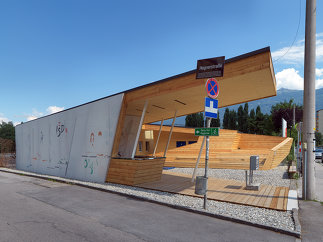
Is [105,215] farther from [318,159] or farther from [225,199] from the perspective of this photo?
[318,159]

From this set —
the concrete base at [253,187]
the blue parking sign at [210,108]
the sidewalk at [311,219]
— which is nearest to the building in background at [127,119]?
the blue parking sign at [210,108]

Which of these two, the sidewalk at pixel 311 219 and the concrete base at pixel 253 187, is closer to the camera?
the sidewalk at pixel 311 219

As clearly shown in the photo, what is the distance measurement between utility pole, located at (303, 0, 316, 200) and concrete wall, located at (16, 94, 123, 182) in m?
7.47

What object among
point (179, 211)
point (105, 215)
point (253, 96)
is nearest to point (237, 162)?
point (253, 96)

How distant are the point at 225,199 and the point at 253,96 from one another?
560 cm

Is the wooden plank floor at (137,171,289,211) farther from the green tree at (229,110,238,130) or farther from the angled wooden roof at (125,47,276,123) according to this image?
the green tree at (229,110,238,130)

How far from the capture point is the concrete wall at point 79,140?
11.6 metres

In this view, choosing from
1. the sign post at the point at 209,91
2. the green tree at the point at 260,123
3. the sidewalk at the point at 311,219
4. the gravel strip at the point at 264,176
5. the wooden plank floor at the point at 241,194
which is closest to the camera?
the sidewalk at the point at 311,219

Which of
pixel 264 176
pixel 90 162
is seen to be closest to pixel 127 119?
pixel 90 162

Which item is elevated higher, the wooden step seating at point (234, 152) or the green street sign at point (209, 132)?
the green street sign at point (209, 132)

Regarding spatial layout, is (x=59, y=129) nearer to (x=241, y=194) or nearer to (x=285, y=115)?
(x=241, y=194)

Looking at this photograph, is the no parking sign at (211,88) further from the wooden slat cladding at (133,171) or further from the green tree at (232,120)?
the green tree at (232,120)

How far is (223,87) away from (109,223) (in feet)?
21.4

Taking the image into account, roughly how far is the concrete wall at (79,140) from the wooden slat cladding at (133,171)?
0.54 meters
